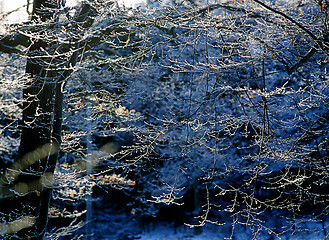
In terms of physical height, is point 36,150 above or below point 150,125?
below

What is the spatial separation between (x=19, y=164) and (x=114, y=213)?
9233 millimetres

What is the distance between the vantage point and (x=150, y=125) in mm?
4020

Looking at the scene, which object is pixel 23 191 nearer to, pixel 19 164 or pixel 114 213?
pixel 19 164

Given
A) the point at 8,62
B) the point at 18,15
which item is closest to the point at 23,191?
the point at 18,15

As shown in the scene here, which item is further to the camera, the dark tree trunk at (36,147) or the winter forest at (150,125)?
the dark tree trunk at (36,147)

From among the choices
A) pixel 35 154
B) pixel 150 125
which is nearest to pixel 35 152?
pixel 35 154

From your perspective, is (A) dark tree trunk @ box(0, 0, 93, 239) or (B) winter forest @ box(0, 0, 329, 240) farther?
(A) dark tree trunk @ box(0, 0, 93, 239)

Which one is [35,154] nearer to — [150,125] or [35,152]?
[35,152]

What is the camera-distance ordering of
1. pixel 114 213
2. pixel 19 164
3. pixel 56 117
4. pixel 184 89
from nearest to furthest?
pixel 19 164
pixel 56 117
pixel 184 89
pixel 114 213

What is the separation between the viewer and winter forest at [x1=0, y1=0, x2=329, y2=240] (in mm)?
3553

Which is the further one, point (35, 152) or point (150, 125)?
point (35, 152)

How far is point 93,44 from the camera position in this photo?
5.12m

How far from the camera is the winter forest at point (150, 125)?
3553 millimetres

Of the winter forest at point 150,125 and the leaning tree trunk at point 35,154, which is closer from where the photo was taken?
the winter forest at point 150,125
